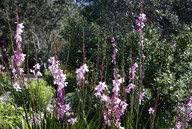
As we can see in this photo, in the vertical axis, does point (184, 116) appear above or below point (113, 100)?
below

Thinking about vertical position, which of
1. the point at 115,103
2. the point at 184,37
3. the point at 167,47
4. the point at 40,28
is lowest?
the point at 115,103

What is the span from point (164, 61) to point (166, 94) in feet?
3.08

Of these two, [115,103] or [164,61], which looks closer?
[115,103]

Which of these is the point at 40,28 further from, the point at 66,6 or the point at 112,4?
the point at 112,4

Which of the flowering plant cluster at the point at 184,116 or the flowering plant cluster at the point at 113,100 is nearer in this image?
Result: the flowering plant cluster at the point at 113,100

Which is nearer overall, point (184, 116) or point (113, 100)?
point (113, 100)

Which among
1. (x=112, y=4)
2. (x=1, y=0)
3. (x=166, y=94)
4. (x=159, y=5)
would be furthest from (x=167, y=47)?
(x=1, y=0)

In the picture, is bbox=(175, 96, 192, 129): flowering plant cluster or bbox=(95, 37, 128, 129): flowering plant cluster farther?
bbox=(175, 96, 192, 129): flowering plant cluster

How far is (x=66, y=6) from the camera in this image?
520 inches

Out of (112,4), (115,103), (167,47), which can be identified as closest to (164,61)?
(167,47)

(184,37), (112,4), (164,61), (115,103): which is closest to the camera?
(115,103)

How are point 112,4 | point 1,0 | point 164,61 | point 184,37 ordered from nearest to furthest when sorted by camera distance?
point 112,4
point 164,61
point 184,37
point 1,0

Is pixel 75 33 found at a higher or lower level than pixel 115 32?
higher

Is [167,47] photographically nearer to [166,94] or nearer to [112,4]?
[166,94]
